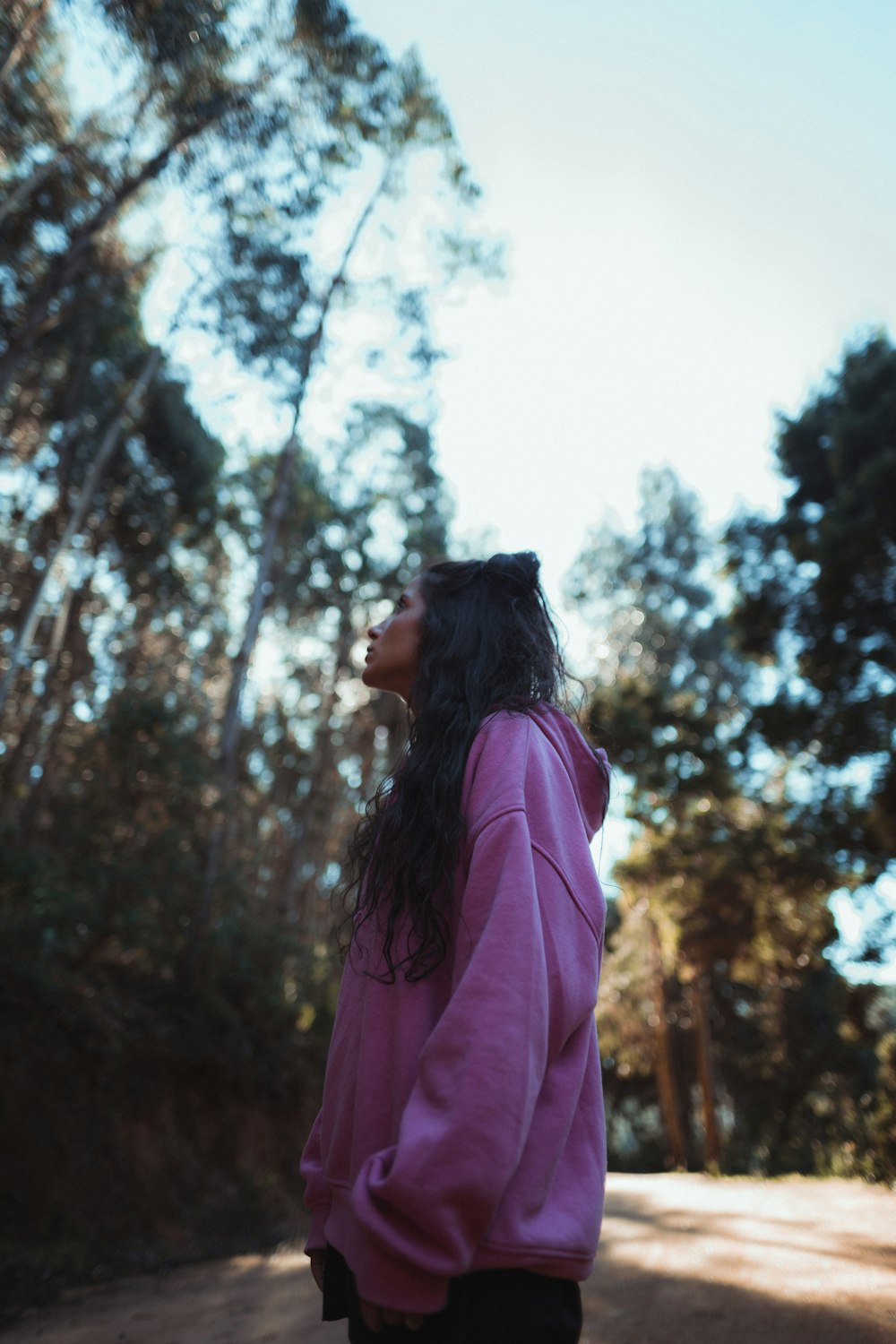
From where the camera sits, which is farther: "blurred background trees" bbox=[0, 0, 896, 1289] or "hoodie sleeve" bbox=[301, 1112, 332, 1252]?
"blurred background trees" bbox=[0, 0, 896, 1289]

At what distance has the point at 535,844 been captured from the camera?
120 centimetres

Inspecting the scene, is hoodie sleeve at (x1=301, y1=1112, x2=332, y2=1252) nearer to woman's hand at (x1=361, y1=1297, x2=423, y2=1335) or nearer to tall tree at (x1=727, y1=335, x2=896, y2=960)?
woman's hand at (x1=361, y1=1297, x2=423, y2=1335)

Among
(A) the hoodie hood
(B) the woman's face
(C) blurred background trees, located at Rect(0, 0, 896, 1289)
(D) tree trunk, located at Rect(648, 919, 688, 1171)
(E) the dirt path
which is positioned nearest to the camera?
(A) the hoodie hood

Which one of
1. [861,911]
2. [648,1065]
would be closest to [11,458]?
[861,911]

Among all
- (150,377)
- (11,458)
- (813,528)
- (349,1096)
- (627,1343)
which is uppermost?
(150,377)

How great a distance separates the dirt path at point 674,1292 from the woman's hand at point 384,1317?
284 cm

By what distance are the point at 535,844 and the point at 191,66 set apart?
1324 cm

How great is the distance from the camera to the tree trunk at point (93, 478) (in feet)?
37.9

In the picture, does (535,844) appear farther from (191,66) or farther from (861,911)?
(191,66)

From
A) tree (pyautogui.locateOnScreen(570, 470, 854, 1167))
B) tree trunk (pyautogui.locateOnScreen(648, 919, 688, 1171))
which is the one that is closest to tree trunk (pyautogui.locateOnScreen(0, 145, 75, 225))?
Answer: tree (pyautogui.locateOnScreen(570, 470, 854, 1167))

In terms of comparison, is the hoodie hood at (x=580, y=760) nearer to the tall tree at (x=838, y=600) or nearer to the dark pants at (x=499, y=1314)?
the dark pants at (x=499, y=1314)

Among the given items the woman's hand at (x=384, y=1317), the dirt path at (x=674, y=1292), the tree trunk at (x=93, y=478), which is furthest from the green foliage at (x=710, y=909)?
the woman's hand at (x=384, y=1317)

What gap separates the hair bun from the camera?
5.53ft

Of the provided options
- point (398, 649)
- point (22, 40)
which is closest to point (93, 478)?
point (22, 40)
